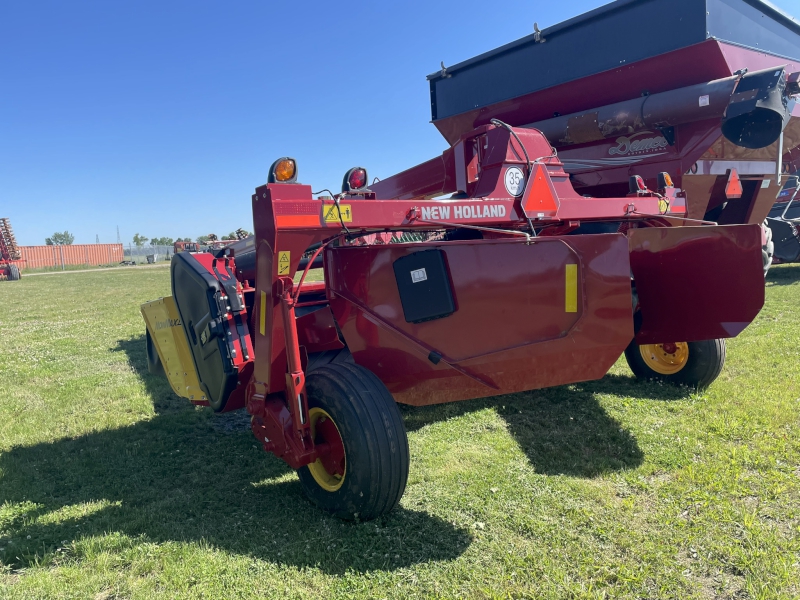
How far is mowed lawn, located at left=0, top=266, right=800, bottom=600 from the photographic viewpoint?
2279 millimetres

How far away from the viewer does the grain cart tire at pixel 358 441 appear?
2.54m

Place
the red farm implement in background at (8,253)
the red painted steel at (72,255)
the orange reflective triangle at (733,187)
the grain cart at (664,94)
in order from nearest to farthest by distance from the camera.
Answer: the grain cart at (664,94) → the orange reflective triangle at (733,187) → the red farm implement in background at (8,253) → the red painted steel at (72,255)

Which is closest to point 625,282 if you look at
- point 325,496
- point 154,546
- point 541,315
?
point 541,315

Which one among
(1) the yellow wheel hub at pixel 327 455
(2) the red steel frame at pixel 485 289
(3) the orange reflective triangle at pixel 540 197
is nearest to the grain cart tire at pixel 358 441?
(1) the yellow wheel hub at pixel 327 455

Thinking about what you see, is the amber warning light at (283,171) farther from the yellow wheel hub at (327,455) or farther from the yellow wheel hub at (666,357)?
the yellow wheel hub at (666,357)

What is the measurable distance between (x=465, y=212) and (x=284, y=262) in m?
0.90

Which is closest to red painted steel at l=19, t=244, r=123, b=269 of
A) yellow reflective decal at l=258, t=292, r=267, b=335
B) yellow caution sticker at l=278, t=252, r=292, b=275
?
yellow reflective decal at l=258, t=292, r=267, b=335

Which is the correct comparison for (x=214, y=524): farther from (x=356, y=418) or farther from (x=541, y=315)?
(x=541, y=315)

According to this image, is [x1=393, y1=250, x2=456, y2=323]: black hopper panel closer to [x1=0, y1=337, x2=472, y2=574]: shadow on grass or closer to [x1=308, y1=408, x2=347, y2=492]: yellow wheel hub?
[x1=308, y1=408, x2=347, y2=492]: yellow wheel hub

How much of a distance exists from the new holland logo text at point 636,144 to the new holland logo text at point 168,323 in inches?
148

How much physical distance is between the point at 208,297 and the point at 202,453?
1149 millimetres

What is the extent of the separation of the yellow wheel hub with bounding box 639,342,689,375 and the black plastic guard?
319 centimetres

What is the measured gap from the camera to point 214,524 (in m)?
2.79

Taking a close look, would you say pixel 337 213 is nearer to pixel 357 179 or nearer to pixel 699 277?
pixel 357 179
